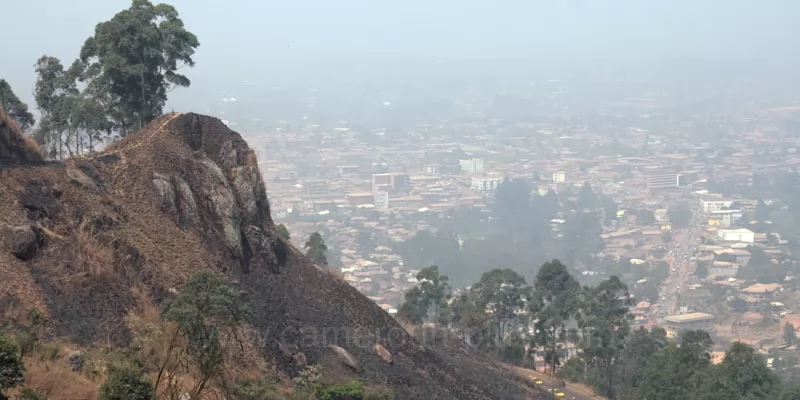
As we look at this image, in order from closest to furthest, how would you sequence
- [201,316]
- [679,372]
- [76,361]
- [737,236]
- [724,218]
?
[201,316] < [76,361] < [679,372] < [737,236] < [724,218]

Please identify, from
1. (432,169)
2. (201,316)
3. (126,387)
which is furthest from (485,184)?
(126,387)

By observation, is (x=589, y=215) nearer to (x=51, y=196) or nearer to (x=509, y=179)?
(x=509, y=179)

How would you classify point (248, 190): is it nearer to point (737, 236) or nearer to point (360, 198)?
point (737, 236)

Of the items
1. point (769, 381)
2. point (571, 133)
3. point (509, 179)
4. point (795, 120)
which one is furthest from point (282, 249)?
point (795, 120)

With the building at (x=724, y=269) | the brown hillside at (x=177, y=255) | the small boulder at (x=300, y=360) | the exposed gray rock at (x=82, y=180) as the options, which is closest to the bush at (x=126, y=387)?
the brown hillside at (x=177, y=255)

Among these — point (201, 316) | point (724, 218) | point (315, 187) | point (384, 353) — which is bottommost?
point (724, 218)

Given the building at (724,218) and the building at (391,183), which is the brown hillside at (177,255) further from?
the building at (391,183)

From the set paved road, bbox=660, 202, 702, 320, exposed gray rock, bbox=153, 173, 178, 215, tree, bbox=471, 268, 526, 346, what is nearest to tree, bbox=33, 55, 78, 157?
exposed gray rock, bbox=153, 173, 178, 215
